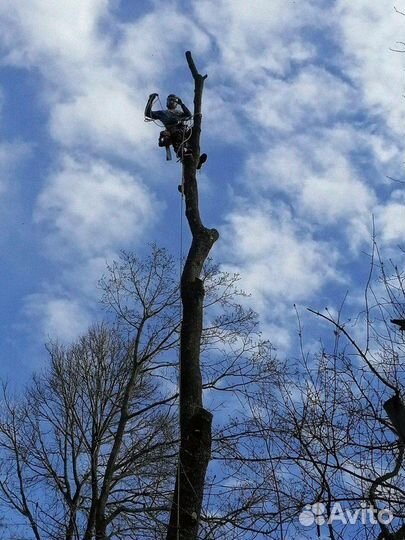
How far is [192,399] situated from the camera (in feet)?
17.4

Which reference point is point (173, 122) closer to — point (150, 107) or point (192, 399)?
point (150, 107)

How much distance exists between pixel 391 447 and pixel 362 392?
378 mm

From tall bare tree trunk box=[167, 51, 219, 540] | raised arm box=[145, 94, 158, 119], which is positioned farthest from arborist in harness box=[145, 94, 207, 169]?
tall bare tree trunk box=[167, 51, 219, 540]

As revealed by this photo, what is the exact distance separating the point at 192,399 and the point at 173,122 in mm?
2781

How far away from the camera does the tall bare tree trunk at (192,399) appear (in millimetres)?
4922

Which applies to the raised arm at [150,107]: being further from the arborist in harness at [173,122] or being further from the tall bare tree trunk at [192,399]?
the tall bare tree trunk at [192,399]

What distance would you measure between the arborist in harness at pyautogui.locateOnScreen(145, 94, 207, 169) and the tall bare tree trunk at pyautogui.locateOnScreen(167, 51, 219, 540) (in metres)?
0.54

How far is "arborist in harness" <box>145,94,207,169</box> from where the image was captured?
23.0 feet

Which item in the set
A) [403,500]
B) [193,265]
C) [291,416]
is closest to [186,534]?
[291,416]

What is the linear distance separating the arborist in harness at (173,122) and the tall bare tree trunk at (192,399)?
54 cm

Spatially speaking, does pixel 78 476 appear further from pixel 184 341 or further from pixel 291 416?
pixel 291 416

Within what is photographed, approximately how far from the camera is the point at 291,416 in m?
4.88

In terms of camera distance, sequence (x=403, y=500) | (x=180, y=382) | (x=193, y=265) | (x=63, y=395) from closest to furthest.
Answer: (x=403, y=500)
(x=180, y=382)
(x=193, y=265)
(x=63, y=395)

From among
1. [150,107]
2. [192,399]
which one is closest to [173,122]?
[150,107]
